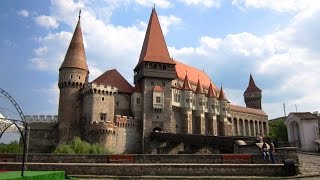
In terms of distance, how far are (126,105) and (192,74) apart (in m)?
18.5

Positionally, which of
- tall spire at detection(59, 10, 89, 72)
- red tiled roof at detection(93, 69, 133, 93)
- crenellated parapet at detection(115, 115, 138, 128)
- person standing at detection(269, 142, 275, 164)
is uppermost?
tall spire at detection(59, 10, 89, 72)

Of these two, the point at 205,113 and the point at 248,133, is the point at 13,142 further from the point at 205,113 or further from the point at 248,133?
the point at 248,133

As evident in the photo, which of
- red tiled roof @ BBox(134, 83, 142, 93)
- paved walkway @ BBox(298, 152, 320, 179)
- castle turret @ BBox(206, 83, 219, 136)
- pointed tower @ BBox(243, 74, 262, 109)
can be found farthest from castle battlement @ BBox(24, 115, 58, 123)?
pointed tower @ BBox(243, 74, 262, 109)

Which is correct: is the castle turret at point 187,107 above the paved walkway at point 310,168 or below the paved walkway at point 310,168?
above

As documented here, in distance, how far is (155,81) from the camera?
49.6m

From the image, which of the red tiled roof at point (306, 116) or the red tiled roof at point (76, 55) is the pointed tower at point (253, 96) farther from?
the red tiled roof at point (306, 116)

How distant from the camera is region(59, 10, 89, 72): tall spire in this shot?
151ft

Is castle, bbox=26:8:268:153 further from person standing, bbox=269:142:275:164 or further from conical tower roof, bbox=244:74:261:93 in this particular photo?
conical tower roof, bbox=244:74:261:93

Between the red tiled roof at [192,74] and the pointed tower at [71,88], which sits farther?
the red tiled roof at [192,74]

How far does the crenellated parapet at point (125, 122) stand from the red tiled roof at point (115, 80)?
454 cm

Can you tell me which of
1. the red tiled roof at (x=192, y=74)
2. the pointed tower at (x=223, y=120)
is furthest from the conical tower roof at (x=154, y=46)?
the pointed tower at (x=223, y=120)

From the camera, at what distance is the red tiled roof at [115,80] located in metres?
48.7

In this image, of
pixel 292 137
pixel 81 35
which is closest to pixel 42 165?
pixel 292 137

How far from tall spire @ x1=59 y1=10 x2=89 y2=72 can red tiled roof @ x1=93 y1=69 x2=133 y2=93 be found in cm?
314
